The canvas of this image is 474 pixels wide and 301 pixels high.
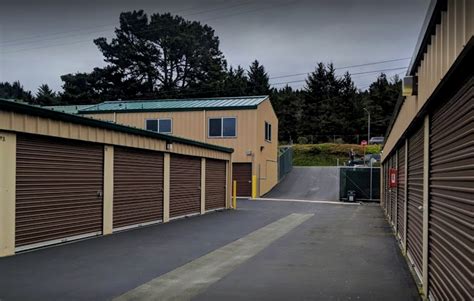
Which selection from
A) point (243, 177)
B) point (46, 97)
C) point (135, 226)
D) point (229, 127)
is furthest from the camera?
point (46, 97)

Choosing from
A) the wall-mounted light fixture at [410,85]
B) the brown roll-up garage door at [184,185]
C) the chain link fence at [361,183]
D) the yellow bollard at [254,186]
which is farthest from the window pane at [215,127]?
the wall-mounted light fixture at [410,85]

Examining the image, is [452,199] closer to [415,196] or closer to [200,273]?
[415,196]

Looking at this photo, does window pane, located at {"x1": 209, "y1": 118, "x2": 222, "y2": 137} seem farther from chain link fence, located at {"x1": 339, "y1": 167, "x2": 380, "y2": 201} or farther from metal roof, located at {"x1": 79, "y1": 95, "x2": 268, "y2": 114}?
chain link fence, located at {"x1": 339, "y1": 167, "x2": 380, "y2": 201}

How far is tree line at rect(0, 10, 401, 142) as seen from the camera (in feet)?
173

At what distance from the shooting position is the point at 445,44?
405 cm

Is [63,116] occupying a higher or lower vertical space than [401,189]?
higher

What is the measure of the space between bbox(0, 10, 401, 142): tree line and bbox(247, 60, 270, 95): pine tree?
32.8 inches

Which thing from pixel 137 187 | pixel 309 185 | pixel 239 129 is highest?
pixel 239 129

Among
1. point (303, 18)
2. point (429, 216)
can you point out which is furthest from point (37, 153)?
point (303, 18)

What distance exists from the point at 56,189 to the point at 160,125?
792 inches

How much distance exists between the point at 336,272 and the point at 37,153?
620 cm

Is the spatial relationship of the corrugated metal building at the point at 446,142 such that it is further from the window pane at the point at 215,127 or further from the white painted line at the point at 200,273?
the window pane at the point at 215,127

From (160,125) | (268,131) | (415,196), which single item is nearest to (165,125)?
(160,125)

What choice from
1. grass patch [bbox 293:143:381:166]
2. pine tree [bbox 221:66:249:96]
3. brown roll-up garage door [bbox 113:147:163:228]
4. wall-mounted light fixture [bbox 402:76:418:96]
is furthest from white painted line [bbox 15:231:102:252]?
pine tree [bbox 221:66:249:96]
